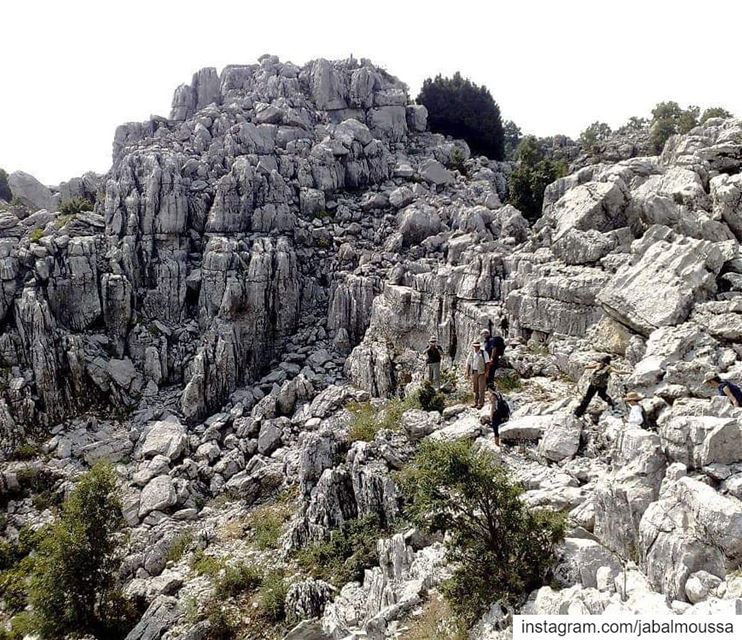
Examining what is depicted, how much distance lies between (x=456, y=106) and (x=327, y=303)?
36745 millimetres

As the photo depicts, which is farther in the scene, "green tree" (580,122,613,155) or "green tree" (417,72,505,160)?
"green tree" (417,72,505,160)

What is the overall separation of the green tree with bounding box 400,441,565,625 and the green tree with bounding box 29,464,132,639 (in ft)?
43.4

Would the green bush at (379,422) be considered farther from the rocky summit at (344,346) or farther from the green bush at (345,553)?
the green bush at (345,553)

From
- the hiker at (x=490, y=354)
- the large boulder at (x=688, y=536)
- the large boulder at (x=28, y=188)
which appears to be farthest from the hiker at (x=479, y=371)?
the large boulder at (x=28, y=188)

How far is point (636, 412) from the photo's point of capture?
1289 centimetres

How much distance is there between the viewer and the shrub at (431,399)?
64.8 feet

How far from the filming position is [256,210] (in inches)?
1528

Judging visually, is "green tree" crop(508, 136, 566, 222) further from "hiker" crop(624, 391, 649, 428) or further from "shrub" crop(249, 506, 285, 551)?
"shrub" crop(249, 506, 285, 551)

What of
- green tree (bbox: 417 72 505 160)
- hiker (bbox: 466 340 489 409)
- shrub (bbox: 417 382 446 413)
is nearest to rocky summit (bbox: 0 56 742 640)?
shrub (bbox: 417 382 446 413)

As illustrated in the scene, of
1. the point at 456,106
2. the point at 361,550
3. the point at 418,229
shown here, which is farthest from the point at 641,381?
the point at 456,106

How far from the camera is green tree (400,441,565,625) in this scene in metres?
10.5

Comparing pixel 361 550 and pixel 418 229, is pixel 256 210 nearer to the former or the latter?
pixel 418 229

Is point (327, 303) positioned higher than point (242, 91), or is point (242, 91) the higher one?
point (242, 91)

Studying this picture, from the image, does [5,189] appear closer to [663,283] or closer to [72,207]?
[72,207]
